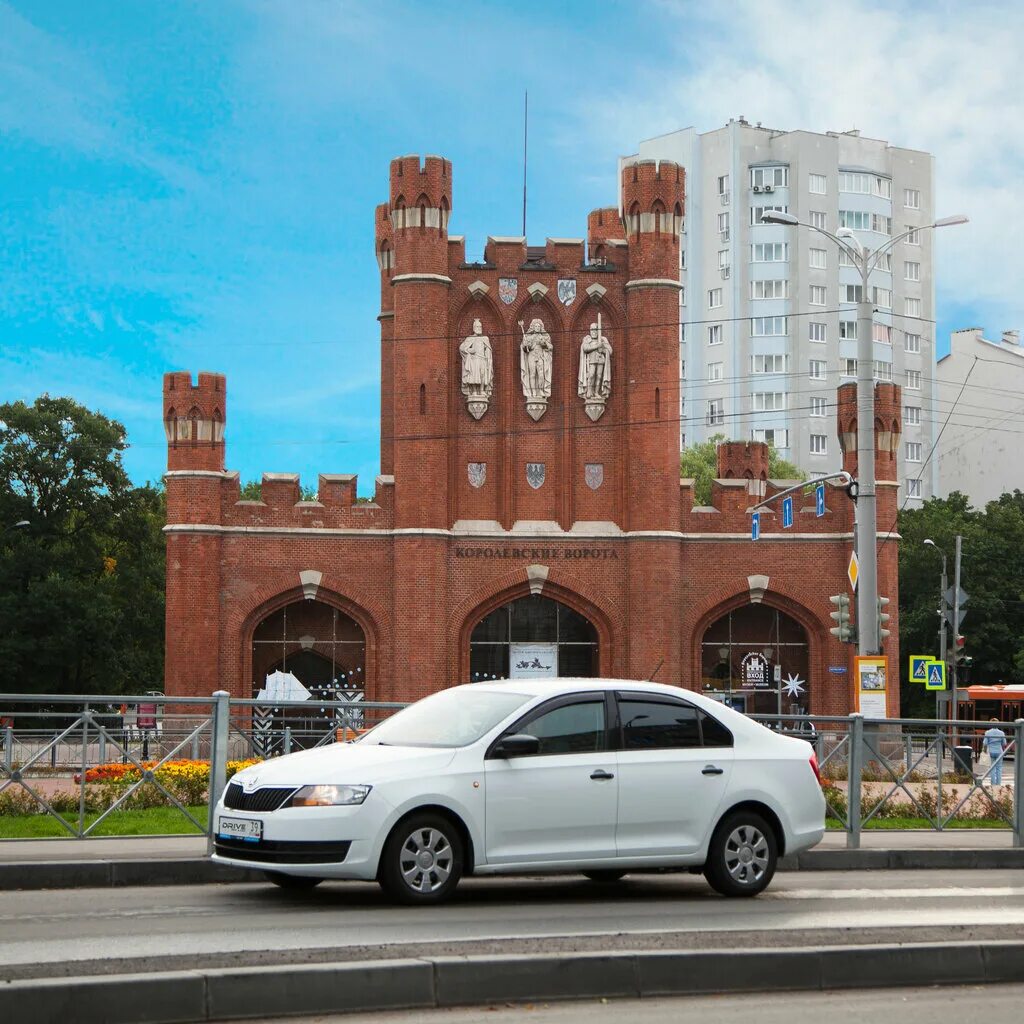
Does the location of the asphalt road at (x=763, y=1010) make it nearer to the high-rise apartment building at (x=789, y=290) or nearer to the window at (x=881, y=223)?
the high-rise apartment building at (x=789, y=290)

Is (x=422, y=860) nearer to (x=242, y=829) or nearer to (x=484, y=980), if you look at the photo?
(x=242, y=829)

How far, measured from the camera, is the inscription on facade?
41.6m

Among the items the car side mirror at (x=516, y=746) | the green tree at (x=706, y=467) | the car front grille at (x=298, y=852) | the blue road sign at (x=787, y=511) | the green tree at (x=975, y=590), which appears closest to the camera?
the car front grille at (x=298, y=852)

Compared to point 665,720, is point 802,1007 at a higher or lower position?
lower

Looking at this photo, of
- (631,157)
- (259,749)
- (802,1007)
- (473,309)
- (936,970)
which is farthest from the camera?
(631,157)

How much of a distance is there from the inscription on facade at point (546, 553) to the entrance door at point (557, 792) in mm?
29514

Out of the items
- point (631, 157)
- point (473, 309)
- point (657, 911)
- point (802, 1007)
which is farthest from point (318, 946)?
point (631, 157)

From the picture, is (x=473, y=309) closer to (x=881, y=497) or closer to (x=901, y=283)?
(x=881, y=497)

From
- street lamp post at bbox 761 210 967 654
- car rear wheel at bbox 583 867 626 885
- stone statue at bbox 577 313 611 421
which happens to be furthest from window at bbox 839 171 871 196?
car rear wheel at bbox 583 867 626 885

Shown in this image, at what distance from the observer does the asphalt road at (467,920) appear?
28.4 feet

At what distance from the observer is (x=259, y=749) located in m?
16.8

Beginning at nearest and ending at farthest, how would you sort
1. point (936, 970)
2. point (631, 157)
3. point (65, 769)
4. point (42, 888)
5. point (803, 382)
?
point (936, 970) < point (42, 888) < point (65, 769) < point (803, 382) < point (631, 157)

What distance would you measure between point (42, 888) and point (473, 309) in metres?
30.8

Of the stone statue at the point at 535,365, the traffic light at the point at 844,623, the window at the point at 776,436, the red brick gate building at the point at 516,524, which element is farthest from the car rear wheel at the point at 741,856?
the window at the point at 776,436
